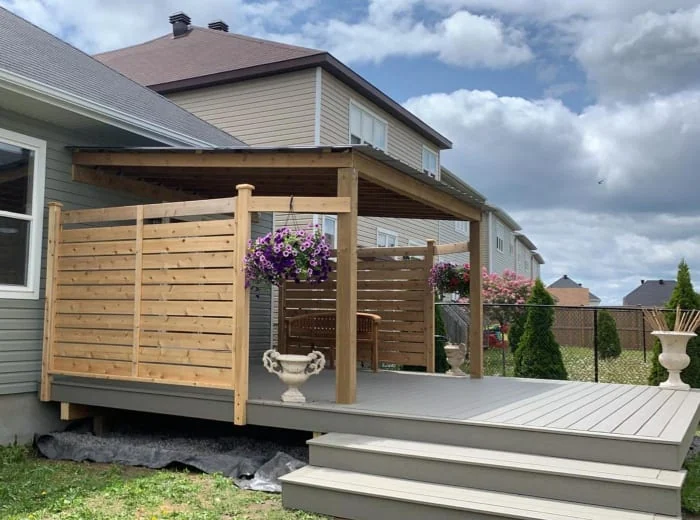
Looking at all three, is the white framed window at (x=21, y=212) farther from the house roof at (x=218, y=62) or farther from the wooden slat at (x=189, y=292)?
the house roof at (x=218, y=62)

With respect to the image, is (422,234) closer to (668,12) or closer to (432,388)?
(668,12)

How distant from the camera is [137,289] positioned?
5930 millimetres

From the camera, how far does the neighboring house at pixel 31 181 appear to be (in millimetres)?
6051

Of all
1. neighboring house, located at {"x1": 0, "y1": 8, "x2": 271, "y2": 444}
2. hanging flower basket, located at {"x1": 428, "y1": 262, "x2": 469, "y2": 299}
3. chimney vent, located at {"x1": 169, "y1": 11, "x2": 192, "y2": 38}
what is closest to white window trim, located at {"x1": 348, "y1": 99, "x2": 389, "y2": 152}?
chimney vent, located at {"x1": 169, "y1": 11, "x2": 192, "y2": 38}

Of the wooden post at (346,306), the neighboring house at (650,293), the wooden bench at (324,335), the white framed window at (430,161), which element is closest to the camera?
the wooden post at (346,306)

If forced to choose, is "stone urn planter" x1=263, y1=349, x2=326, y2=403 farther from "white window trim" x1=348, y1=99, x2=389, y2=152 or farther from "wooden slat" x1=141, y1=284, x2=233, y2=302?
"white window trim" x1=348, y1=99, x2=389, y2=152

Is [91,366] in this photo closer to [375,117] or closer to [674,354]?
[674,354]

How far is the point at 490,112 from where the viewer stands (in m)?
13.1

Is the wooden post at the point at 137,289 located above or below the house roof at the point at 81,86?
below

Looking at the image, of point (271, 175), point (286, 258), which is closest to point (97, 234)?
point (271, 175)

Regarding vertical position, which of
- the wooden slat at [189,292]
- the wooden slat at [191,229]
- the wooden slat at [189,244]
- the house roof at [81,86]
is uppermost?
the house roof at [81,86]

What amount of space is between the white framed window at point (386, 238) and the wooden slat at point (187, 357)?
10284mm

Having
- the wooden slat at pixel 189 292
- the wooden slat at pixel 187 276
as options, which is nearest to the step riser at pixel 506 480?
the wooden slat at pixel 189 292

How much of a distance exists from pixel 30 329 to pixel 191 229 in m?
2.18
